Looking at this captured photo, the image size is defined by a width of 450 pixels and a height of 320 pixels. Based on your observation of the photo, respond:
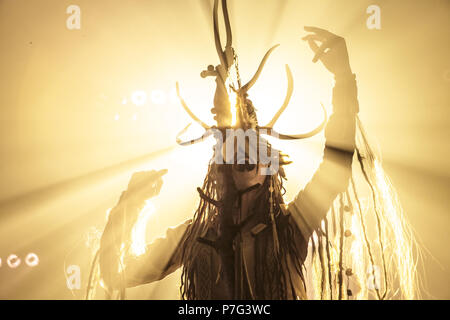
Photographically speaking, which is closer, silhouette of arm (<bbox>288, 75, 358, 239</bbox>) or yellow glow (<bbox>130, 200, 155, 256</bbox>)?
silhouette of arm (<bbox>288, 75, 358, 239</bbox>)

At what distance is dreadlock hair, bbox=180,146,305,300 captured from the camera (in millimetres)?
640

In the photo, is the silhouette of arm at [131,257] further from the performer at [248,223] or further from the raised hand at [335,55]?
the raised hand at [335,55]

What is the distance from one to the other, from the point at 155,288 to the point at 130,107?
1.03 m

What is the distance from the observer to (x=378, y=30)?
1276mm

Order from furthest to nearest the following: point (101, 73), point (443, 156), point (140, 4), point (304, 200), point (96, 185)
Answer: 1. point (96, 185)
2. point (101, 73)
3. point (140, 4)
4. point (443, 156)
5. point (304, 200)

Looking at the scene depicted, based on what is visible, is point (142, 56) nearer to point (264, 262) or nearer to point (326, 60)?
point (326, 60)

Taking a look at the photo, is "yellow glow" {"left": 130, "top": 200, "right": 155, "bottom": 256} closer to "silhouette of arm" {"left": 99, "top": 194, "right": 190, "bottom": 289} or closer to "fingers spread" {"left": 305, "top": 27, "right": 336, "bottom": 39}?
"silhouette of arm" {"left": 99, "top": 194, "right": 190, "bottom": 289}

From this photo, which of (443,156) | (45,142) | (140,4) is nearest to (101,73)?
(140,4)

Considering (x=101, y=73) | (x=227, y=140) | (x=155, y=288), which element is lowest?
(x=155, y=288)

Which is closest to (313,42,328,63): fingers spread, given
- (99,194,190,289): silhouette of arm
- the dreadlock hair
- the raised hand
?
the raised hand

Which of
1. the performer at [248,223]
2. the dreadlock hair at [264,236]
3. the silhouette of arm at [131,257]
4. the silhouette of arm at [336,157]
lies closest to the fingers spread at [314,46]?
the performer at [248,223]

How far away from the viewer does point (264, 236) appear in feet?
2.21

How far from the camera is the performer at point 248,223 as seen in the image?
2.03ft

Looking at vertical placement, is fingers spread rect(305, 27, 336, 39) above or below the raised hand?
above
